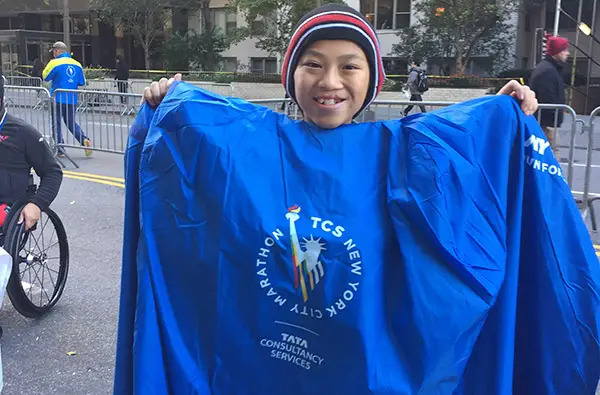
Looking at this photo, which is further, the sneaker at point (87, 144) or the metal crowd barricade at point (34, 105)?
the metal crowd barricade at point (34, 105)

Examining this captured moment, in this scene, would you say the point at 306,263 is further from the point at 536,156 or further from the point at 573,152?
the point at 573,152

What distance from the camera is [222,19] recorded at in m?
33.0

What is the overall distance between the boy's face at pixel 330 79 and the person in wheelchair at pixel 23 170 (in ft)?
8.60

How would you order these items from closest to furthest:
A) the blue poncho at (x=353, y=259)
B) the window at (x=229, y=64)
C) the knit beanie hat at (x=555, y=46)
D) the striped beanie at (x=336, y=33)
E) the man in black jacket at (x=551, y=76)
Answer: the blue poncho at (x=353, y=259)
the striped beanie at (x=336, y=33)
the man in black jacket at (x=551, y=76)
the knit beanie hat at (x=555, y=46)
the window at (x=229, y=64)

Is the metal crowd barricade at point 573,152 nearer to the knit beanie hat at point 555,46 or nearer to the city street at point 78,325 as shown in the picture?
the city street at point 78,325

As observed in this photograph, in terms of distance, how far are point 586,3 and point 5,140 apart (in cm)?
2589

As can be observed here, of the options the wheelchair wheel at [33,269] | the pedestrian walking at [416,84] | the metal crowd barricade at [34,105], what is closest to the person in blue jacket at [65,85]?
the metal crowd barricade at [34,105]

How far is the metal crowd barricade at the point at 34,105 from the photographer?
10.4 metres

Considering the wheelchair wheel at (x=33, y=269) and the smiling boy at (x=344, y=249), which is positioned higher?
the smiling boy at (x=344, y=249)

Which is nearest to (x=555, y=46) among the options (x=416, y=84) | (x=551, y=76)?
(x=551, y=76)

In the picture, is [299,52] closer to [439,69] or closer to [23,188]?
[23,188]

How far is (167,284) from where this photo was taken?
175 centimetres

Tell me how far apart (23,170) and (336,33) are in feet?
9.41

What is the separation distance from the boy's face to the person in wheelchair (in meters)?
2.62
